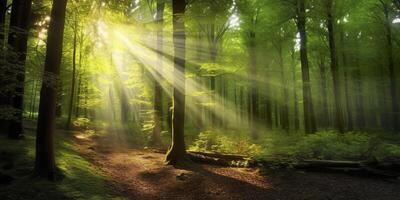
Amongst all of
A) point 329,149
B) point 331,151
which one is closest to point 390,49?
point 329,149

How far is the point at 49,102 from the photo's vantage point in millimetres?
8156

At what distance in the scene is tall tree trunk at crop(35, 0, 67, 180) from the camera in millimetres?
7844

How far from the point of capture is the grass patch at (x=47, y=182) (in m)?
6.75

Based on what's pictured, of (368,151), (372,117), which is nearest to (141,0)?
(368,151)

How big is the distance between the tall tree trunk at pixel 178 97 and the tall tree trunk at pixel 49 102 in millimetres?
4529

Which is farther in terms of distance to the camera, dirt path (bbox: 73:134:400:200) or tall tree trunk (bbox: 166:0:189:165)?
tall tree trunk (bbox: 166:0:189:165)

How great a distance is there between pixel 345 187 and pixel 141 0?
1742 cm

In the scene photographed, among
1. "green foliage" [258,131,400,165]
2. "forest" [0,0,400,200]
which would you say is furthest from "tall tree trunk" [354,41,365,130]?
"green foliage" [258,131,400,165]

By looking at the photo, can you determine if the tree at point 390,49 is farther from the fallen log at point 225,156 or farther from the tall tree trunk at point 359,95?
the fallen log at point 225,156

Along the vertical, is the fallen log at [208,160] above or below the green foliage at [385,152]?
below

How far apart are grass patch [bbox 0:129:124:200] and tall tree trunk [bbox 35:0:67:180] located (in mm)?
433

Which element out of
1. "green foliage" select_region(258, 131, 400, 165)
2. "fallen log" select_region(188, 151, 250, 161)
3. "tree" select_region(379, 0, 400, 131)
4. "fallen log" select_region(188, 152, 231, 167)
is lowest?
"fallen log" select_region(188, 152, 231, 167)

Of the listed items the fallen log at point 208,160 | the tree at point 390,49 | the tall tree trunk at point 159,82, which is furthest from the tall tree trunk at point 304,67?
the tree at point 390,49

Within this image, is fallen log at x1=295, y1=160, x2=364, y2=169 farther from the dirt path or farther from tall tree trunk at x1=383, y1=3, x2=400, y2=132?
tall tree trunk at x1=383, y1=3, x2=400, y2=132
